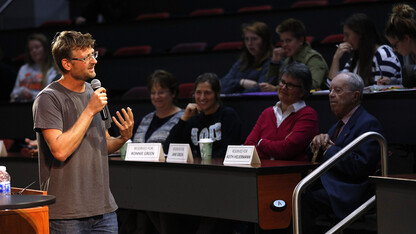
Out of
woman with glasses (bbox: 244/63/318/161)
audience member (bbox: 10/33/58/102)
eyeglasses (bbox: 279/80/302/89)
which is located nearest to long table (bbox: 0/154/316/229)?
woman with glasses (bbox: 244/63/318/161)

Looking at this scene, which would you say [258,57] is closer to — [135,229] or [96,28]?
[135,229]

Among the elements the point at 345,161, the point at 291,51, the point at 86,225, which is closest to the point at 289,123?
the point at 345,161

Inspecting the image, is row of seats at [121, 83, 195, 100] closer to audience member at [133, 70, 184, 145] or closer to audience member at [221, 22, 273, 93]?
audience member at [221, 22, 273, 93]

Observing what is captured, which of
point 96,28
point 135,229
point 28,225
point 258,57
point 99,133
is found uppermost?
point 96,28

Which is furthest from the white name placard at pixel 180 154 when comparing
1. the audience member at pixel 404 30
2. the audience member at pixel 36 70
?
the audience member at pixel 36 70

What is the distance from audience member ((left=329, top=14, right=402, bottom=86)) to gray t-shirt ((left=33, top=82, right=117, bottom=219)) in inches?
86.6

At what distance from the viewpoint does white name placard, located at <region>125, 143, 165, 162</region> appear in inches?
150

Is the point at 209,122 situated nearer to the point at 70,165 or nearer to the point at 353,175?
the point at 353,175

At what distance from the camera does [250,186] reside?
3.22m

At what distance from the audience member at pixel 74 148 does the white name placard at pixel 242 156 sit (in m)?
0.98

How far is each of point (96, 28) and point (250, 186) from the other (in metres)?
4.46

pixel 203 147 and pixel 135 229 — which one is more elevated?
pixel 203 147

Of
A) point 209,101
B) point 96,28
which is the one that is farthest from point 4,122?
point 209,101

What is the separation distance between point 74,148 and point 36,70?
3.94 m
